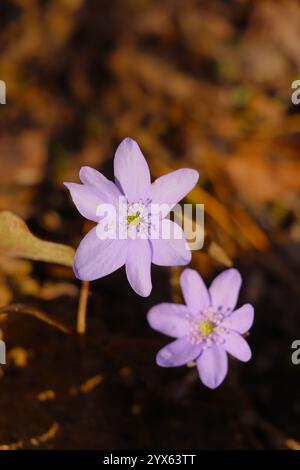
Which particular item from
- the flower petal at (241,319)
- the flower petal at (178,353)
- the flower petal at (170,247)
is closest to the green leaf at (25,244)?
the flower petal at (170,247)

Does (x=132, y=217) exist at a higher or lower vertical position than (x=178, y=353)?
higher

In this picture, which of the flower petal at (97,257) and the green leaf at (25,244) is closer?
the flower petal at (97,257)

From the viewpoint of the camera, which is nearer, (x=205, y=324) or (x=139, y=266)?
(x=139, y=266)

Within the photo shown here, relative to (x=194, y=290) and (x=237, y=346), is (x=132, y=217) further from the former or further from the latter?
(x=237, y=346)

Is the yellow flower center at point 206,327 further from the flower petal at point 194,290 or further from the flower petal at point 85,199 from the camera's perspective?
the flower petal at point 85,199

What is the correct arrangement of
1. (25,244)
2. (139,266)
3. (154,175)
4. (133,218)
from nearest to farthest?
(139,266) → (133,218) → (25,244) → (154,175)

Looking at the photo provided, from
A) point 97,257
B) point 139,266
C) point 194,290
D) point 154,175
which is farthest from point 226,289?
point 154,175
